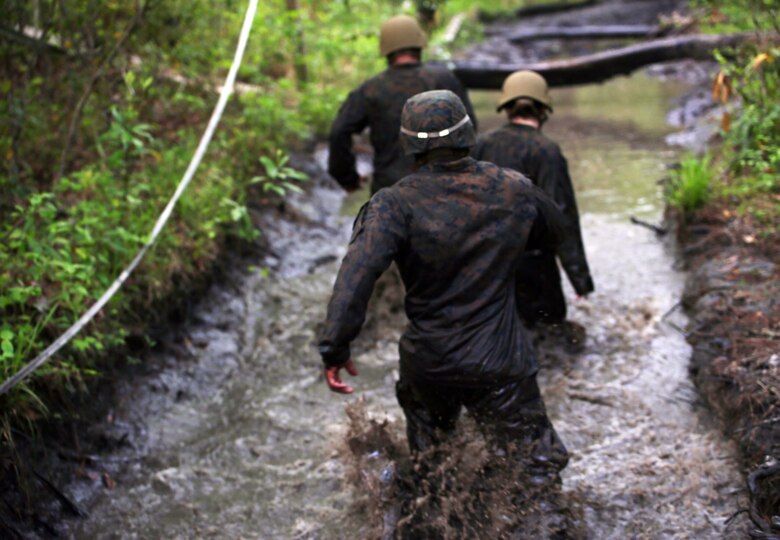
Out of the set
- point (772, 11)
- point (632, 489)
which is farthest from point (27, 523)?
point (772, 11)

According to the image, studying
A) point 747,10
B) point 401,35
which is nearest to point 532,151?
point 401,35

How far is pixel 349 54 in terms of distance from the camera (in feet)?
40.4

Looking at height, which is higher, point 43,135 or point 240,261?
point 43,135

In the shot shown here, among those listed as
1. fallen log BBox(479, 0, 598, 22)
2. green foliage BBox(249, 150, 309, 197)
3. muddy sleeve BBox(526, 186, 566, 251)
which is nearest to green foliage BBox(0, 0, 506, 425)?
green foliage BBox(249, 150, 309, 197)

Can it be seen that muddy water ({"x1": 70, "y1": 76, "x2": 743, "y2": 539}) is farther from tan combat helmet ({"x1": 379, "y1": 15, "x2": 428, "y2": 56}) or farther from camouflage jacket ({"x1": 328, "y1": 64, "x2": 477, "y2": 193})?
tan combat helmet ({"x1": 379, "y1": 15, "x2": 428, "y2": 56})

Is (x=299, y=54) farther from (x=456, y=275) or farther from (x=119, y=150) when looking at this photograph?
(x=456, y=275)

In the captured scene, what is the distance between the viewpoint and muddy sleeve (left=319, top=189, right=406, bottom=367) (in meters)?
3.52

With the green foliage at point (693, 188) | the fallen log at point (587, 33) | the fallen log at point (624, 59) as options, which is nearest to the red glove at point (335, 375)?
the green foliage at point (693, 188)

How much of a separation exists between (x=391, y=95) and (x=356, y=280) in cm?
293

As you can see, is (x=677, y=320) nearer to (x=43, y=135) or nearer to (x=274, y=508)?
(x=274, y=508)

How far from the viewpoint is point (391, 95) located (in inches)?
241

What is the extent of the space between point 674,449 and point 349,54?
879cm

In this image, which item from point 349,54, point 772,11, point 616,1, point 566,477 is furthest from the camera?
point 616,1

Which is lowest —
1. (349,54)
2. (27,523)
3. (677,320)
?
(677,320)
